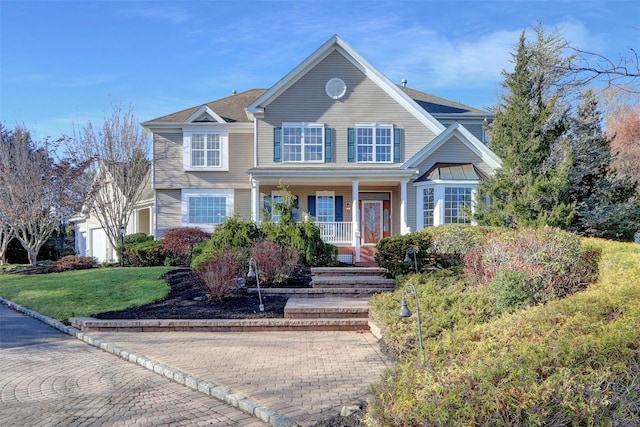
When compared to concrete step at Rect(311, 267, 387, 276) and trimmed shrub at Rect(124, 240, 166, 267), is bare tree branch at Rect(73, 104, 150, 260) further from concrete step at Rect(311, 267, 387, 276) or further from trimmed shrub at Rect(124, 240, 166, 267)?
concrete step at Rect(311, 267, 387, 276)

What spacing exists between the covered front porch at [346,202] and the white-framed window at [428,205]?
2.17 ft

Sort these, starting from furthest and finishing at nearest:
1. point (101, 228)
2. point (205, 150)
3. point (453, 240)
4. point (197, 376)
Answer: point (101, 228) < point (205, 150) < point (453, 240) < point (197, 376)

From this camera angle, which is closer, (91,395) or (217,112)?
(91,395)

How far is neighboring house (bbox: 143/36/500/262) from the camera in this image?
62.0ft

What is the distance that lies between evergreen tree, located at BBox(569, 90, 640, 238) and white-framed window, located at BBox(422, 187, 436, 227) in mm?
4927

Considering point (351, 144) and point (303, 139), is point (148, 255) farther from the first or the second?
point (351, 144)

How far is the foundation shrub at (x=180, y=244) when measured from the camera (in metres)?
18.1

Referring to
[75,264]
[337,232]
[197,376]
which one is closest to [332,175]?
[337,232]

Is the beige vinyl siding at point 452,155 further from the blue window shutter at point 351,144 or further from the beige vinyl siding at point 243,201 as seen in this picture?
the beige vinyl siding at point 243,201

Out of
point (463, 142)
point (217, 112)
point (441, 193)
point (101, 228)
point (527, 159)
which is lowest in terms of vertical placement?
point (101, 228)

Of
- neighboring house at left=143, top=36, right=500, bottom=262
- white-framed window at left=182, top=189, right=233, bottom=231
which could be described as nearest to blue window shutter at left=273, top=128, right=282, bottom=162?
neighboring house at left=143, top=36, right=500, bottom=262

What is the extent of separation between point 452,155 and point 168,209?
1239 centimetres

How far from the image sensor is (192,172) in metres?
21.2

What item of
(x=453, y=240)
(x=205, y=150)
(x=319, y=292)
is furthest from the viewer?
(x=205, y=150)
